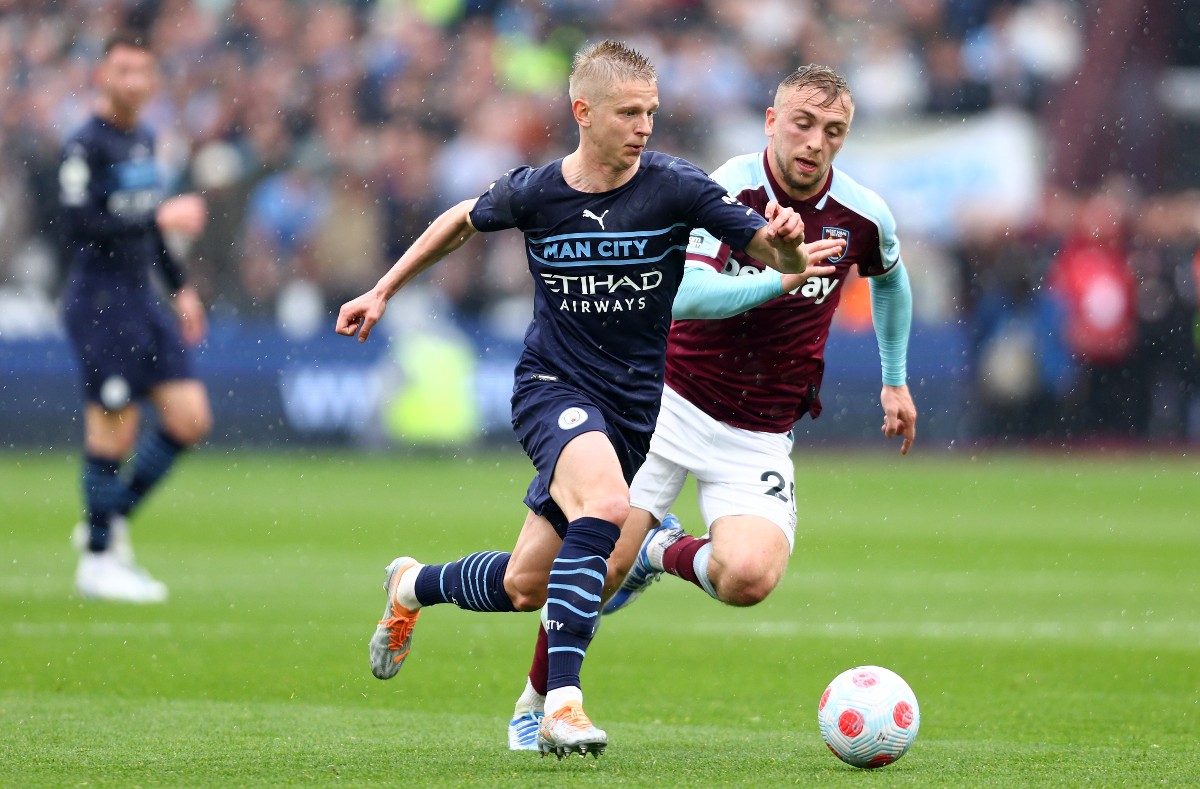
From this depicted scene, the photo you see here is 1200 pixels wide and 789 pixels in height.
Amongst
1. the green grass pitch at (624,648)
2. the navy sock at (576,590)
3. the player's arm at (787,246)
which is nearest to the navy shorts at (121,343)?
the green grass pitch at (624,648)

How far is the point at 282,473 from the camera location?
16.9m

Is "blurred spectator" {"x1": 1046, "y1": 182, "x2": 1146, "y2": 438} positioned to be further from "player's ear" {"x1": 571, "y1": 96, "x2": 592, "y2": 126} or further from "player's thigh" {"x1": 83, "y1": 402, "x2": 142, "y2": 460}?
"player's ear" {"x1": 571, "y1": 96, "x2": 592, "y2": 126}

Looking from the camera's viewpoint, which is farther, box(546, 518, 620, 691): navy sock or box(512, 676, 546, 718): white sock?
box(512, 676, 546, 718): white sock

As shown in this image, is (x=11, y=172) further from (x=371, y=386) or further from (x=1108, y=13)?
(x=1108, y=13)

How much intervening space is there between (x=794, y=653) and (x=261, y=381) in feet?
33.8

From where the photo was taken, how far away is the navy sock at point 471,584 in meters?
5.69

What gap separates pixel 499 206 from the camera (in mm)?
5633

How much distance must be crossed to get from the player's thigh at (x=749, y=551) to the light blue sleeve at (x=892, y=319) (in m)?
0.83

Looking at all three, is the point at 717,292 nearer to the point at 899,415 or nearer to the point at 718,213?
the point at 718,213

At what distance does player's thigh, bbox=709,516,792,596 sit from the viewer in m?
6.21

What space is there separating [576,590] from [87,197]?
5.34m

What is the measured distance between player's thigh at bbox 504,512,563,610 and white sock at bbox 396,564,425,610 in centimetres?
47

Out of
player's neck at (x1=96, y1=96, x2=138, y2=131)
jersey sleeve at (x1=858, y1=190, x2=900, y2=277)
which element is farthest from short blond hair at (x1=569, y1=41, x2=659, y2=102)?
player's neck at (x1=96, y1=96, x2=138, y2=131)

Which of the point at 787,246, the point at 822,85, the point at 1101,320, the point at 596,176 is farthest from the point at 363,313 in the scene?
the point at 1101,320
